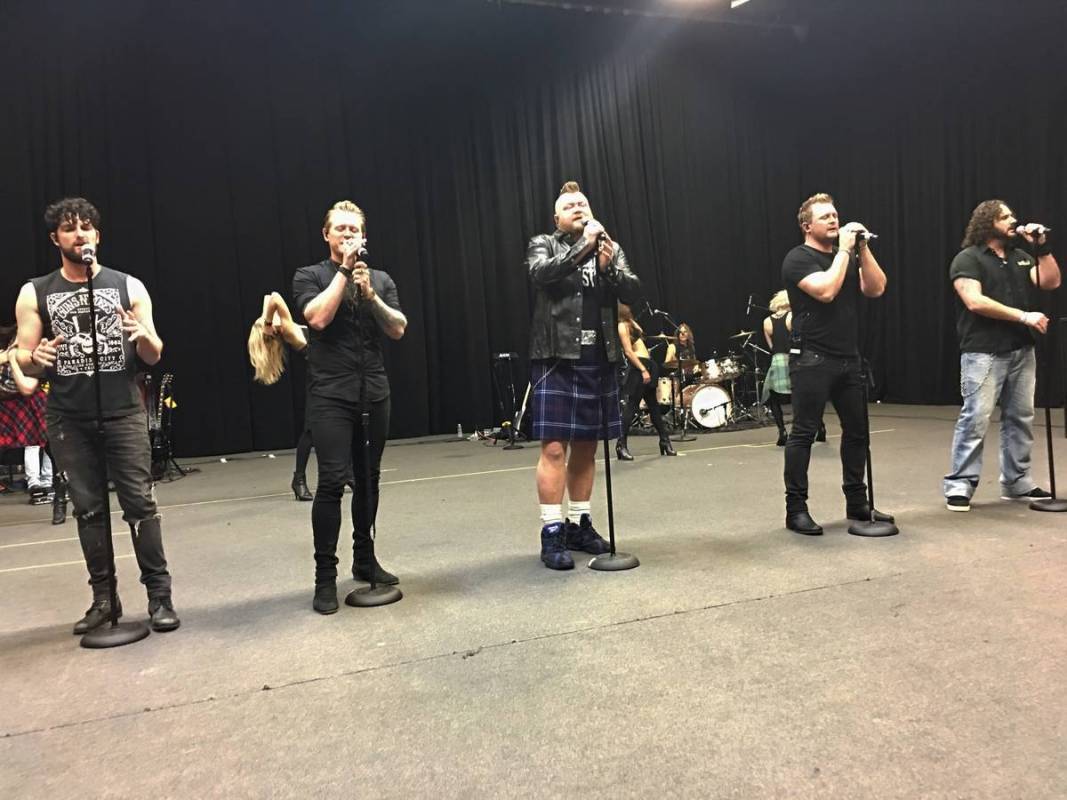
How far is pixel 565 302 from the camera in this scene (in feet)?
10.1

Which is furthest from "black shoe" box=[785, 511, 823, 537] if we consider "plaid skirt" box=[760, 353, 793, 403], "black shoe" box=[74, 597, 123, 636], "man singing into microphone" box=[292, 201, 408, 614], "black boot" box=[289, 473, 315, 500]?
"plaid skirt" box=[760, 353, 793, 403]

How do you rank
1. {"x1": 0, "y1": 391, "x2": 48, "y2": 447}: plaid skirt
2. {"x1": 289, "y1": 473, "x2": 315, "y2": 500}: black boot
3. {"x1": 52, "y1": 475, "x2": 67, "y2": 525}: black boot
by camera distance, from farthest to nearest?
{"x1": 0, "y1": 391, "x2": 48, "y2": 447}: plaid skirt → {"x1": 289, "y1": 473, "x2": 315, "y2": 500}: black boot → {"x1": 52, "y1": 475, "x2": 67, "y2": 525}: black boot

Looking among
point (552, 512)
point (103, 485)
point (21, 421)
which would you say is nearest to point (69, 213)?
point (103, 485)

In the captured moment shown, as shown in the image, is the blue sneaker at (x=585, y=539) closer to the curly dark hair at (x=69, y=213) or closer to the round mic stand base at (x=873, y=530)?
the round mic stand base at (x=873, y=530)

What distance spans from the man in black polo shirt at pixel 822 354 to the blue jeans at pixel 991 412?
2.16ft

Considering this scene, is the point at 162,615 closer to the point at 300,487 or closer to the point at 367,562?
the point at 367,562

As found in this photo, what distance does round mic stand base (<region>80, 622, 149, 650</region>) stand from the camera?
250cm

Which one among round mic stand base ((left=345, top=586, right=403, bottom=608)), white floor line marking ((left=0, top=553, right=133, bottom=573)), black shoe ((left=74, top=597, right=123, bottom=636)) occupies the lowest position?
white floor line marking ((left=0, top=553, right=133, bottom=573))

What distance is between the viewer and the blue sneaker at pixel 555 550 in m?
3.10

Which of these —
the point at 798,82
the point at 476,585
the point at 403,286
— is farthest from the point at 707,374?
the point at 476,585

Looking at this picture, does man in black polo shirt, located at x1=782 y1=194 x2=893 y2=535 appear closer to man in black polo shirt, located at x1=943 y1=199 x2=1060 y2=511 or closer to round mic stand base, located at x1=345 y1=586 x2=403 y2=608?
man in black polo shirt, located at x1=943 y1=199 x2=1060 y2=511

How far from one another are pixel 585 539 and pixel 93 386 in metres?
2.02

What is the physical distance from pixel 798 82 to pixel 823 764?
1222 centimetres

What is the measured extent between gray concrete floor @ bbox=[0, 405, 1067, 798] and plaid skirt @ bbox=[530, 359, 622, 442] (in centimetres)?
59
